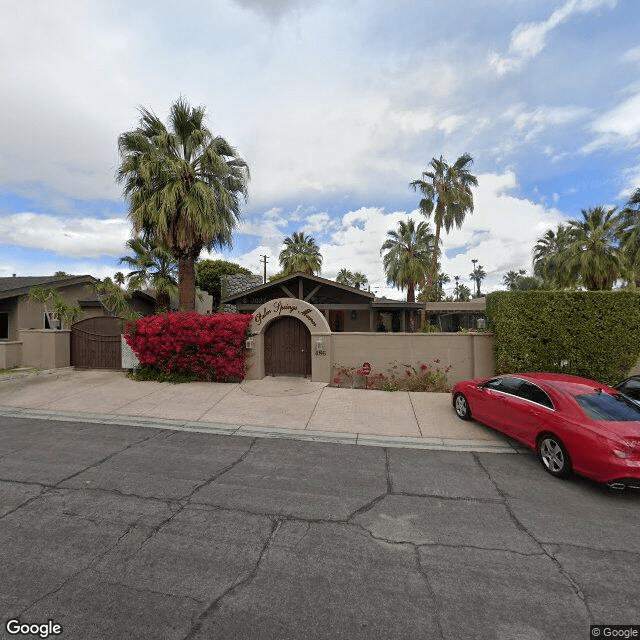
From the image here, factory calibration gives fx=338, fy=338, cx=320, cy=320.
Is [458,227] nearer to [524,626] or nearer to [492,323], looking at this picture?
[492,323]

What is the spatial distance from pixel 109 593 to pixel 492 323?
442 inches

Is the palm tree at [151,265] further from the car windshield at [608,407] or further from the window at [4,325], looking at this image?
the car windshield at [608,407]

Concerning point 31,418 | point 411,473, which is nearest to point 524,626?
point 411,473

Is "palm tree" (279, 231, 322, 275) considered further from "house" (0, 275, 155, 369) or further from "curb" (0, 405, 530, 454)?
"curb" (0, 405, 530, 454)

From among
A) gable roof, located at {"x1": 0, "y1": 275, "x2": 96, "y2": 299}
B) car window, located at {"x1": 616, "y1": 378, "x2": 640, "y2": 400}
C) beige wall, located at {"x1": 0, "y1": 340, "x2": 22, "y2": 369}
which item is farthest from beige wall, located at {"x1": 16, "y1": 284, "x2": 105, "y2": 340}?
car window, located at {"x1": 616, "y1": 378, "x2": 640, "y2": 400}

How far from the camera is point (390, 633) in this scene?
8.43 feet

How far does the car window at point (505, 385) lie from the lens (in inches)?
266

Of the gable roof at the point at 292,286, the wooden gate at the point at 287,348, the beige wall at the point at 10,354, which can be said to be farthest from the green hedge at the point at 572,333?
the beige wall at the point at 10,354

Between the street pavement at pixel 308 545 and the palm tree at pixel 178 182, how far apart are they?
887 cm

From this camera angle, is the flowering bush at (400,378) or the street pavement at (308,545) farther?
the flowering bush at (400,378)

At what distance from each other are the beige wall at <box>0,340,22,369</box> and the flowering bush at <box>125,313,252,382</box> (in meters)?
6.42

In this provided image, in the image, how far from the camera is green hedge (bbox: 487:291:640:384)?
31.8ft

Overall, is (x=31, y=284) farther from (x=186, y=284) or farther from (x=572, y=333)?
(x=572, y=333)

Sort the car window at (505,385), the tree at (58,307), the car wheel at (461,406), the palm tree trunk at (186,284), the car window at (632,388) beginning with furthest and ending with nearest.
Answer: the tree at (58,307)
the palm tree trunk at (186,284)
the car wheel at (461,406)
the car window at (632,388)
the car window at (505,385)
